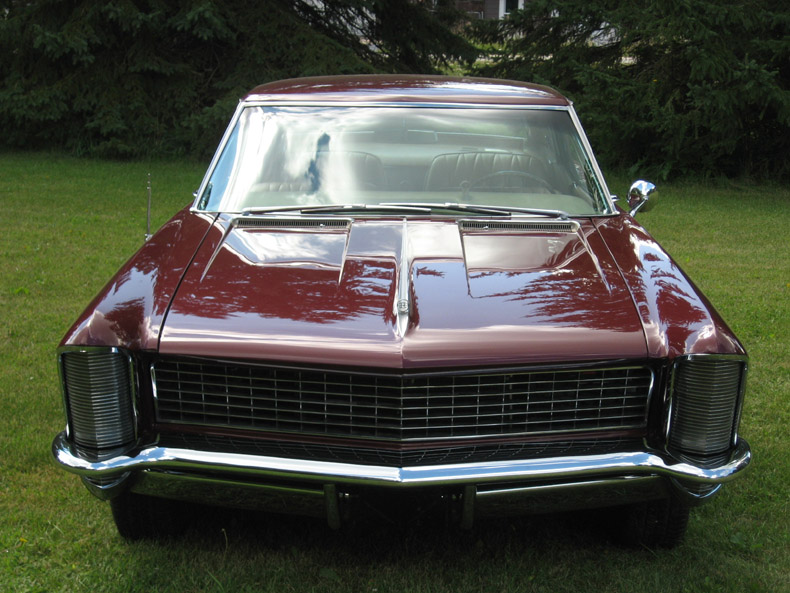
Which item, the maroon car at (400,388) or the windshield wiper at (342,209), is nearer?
the maroon car at (400,388)

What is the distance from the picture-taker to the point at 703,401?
2660 millimetres

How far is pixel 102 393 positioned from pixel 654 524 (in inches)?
79.3

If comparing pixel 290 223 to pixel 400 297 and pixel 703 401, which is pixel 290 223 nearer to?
pixel 400 297

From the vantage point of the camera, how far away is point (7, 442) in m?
3.98

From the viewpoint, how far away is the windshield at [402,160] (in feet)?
12.2

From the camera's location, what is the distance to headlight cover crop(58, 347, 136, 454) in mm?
2648

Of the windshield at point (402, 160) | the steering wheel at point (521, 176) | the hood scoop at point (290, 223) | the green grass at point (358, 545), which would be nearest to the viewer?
the green grass at point (358, 545)

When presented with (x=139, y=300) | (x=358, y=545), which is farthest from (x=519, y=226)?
(x=139, y=300)

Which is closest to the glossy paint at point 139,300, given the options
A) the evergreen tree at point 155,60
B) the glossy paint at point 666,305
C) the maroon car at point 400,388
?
the maroon car at point 400,388

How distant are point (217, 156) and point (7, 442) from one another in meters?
1.68

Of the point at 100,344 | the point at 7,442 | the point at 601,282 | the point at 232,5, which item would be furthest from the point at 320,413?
the point at 232,5

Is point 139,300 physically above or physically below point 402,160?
below

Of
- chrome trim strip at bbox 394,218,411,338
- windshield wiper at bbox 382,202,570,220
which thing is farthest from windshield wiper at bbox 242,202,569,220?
chrome trim strip at bbox 394,218,411,338

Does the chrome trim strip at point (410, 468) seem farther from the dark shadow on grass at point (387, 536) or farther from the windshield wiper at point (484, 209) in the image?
the windshield wiper at point (484, 209)
